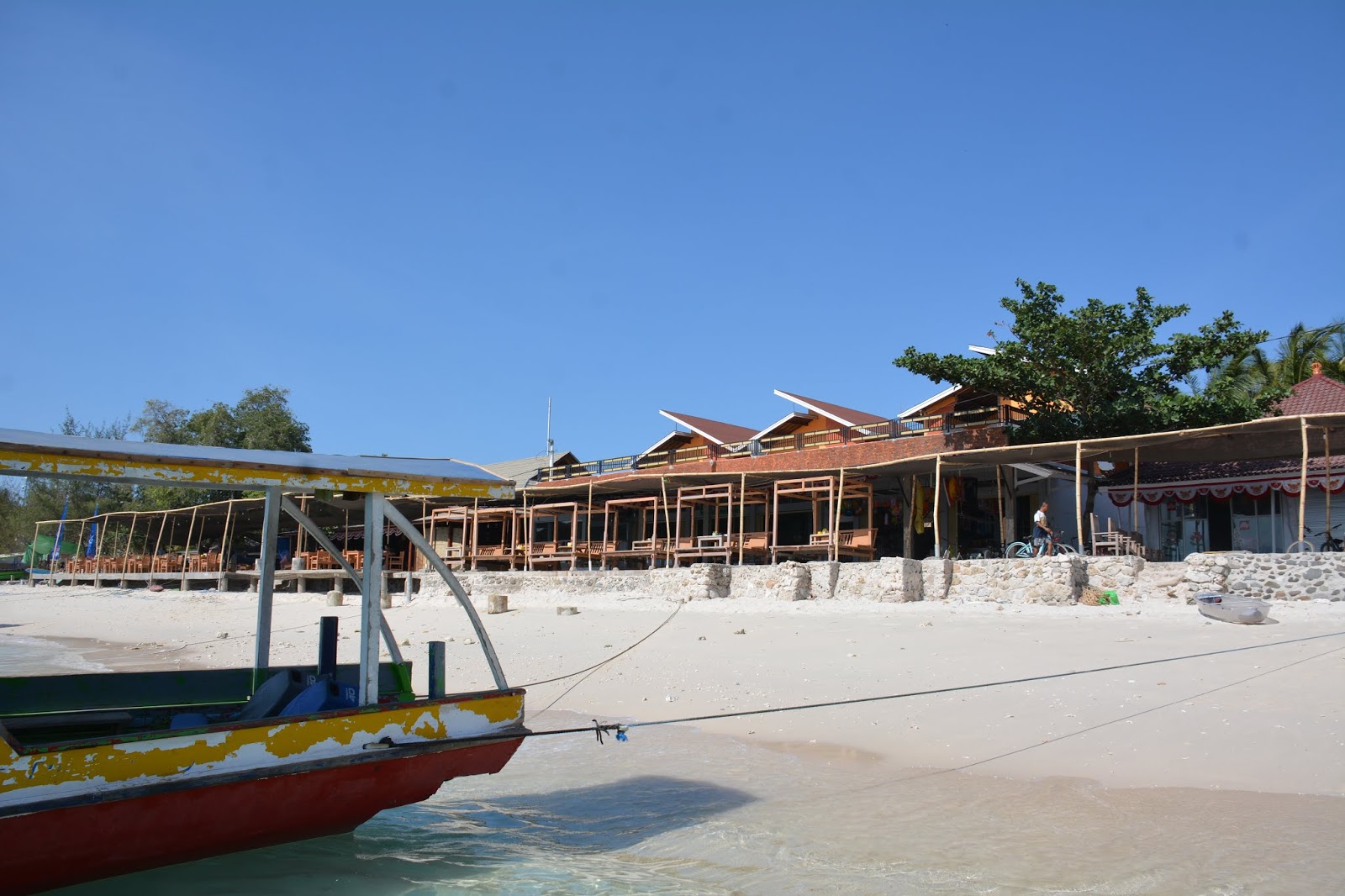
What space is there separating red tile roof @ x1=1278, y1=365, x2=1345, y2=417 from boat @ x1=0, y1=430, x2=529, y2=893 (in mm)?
22312

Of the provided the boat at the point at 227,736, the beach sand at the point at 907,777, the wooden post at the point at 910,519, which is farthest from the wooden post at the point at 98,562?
the boat at the point at 227,736

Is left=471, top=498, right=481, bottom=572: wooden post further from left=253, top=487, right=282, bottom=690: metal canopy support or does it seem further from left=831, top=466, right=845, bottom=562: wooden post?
left=253, top=487, right=282, bottom=690: metal canopy support

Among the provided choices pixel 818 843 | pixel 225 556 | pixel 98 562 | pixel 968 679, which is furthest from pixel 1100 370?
pixel 98 562

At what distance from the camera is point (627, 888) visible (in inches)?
231

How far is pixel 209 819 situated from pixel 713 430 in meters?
29.7

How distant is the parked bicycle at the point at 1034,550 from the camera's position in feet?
59.7

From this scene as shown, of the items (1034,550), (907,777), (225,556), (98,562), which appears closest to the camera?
(907,777)

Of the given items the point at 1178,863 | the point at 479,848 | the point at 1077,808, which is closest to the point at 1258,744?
the point at 1077,808

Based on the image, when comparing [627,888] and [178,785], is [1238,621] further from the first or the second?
[178,785]

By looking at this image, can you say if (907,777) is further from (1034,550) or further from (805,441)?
(805,441)

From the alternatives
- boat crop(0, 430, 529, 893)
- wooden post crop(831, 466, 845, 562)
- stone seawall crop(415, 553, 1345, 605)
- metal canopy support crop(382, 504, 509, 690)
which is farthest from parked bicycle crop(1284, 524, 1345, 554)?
boat crop(0, 430, 529, 893)

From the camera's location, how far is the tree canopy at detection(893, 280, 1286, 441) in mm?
20859

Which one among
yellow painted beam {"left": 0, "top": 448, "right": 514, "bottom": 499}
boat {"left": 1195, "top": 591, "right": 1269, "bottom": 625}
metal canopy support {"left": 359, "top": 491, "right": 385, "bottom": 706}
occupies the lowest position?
boat {"left": 1195, "top": 591, "right": 1269, "bottom": 625}

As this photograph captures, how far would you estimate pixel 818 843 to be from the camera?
6.40m
